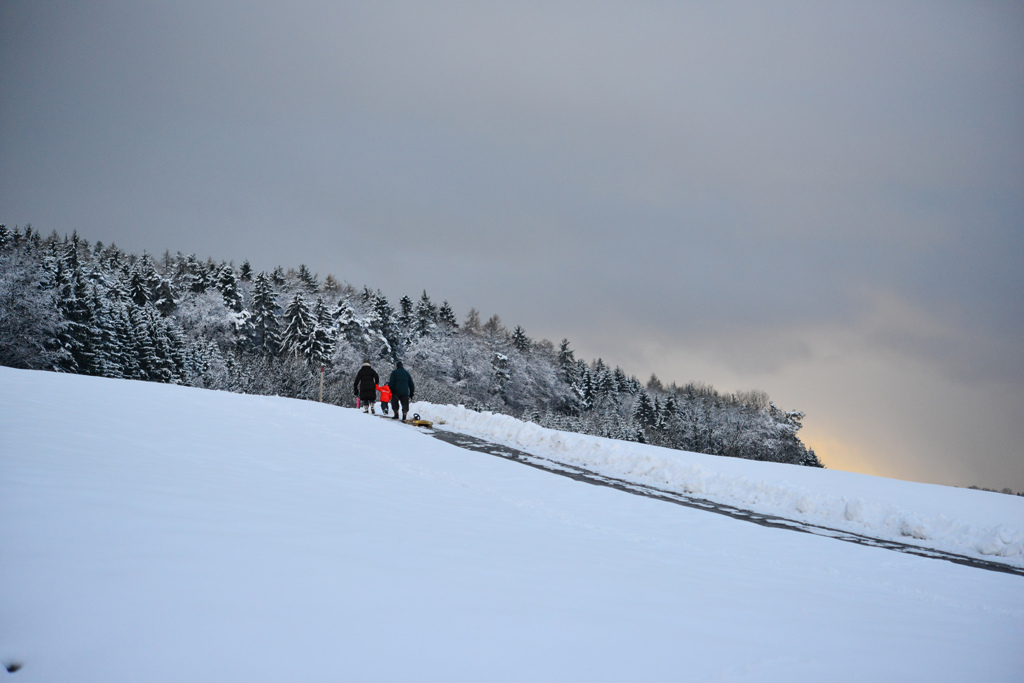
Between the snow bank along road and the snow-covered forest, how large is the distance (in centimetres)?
2635

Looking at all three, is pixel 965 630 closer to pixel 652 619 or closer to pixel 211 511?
pixel 652 619

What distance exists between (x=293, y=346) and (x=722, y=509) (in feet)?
198

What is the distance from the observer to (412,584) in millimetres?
3674

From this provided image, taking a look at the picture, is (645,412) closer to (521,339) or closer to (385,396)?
(521,339)

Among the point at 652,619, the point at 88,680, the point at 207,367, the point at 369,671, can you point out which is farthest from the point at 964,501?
the point at 207,367

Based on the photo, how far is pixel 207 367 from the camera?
180ft

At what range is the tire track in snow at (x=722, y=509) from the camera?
25.9 feet

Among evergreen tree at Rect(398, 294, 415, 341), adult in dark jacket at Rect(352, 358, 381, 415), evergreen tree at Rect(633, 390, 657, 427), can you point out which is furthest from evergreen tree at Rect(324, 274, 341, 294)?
adult in dark jacket at Rect(352, 358, 381, 415)

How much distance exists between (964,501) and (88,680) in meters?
15.9

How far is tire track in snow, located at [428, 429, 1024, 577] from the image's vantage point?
25.9 ft

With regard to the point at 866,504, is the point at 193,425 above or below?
below

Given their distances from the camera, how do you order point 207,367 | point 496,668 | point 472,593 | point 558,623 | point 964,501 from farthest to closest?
point 207,367 → point 964,501 → point 472,593 → point 558,623 → point 496,668

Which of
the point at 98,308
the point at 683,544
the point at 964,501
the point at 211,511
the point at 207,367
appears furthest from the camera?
the point at 207,367

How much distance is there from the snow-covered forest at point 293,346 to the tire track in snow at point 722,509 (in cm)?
2620
